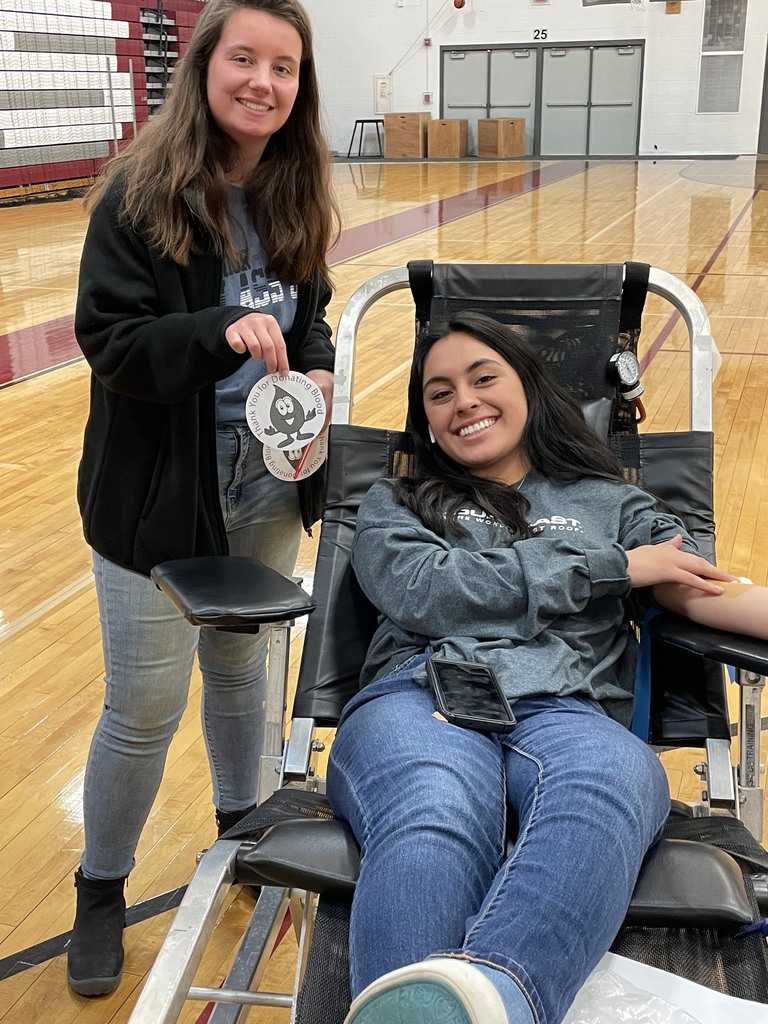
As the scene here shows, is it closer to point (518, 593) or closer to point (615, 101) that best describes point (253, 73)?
point (518, 593)

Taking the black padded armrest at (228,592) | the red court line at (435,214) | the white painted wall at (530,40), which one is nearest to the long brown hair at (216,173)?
the black padded armrest at (228,592)

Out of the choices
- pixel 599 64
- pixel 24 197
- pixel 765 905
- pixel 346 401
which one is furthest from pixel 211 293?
pixel 599 64

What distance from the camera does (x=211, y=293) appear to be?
4.88ft

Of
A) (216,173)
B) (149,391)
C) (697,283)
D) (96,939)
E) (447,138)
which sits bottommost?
(96,939)

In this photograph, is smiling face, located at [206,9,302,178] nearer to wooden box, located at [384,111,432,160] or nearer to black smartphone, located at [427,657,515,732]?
black smartphone, located at [427,657,515,732]

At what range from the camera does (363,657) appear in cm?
160

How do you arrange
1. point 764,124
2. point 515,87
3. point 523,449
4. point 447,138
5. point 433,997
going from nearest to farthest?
point 433,997
point 523,449
point 764,124
point 515,87
point 447,138

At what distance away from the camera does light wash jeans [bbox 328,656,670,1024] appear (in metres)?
0.98

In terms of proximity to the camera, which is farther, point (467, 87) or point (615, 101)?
point (467, 87)

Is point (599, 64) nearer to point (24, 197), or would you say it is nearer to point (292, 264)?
point (24, 197)

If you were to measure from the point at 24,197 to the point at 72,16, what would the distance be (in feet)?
8.20

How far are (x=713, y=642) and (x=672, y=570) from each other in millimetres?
116

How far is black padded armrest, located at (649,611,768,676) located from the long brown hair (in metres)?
0.73

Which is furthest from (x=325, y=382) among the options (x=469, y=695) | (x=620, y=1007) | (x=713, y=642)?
(x=620, y=1007)
